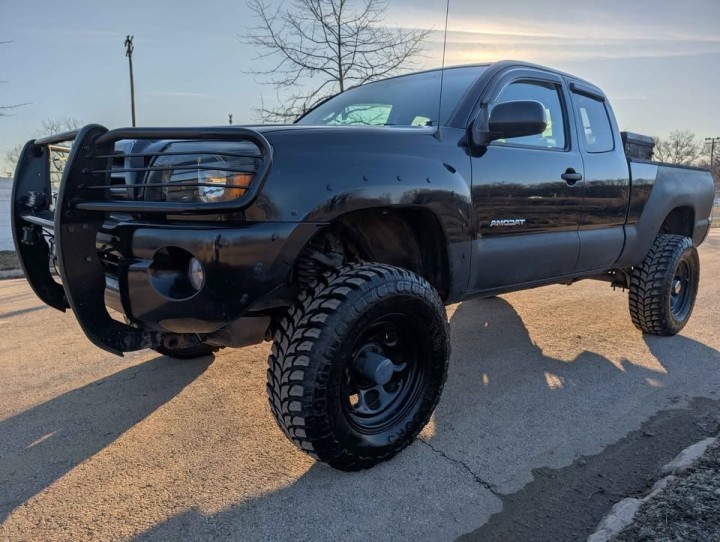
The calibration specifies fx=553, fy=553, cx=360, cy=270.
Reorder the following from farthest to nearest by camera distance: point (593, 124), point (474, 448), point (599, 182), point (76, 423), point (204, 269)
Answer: point (593, 124) < point (599, 182) < point (76, 423) < point (474, 448) < point (204, 269)

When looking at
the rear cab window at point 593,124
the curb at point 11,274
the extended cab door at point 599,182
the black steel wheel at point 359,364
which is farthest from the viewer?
the curb at point 11,274

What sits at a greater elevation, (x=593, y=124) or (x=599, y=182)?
(x=593, y=124)

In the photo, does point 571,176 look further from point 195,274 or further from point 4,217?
point 4,217

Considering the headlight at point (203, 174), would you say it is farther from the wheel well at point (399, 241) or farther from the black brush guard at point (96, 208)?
the wheel well at point (399, 241)

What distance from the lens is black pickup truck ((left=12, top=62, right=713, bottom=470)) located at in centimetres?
227

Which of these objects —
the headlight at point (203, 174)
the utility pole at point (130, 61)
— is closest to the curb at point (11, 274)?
the headlight at point (203, 174)

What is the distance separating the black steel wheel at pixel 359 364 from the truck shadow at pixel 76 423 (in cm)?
108

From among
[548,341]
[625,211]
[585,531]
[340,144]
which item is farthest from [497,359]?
[340,144]

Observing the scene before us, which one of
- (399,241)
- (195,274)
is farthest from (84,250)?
(399,241)

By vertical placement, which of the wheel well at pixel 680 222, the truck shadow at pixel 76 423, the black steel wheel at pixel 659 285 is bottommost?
the truck shadow at pixel 76 423

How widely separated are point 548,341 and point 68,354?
3.85 meters

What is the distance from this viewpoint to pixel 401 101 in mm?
3580

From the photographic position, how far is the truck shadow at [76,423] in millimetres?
2520

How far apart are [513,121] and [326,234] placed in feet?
3.89
